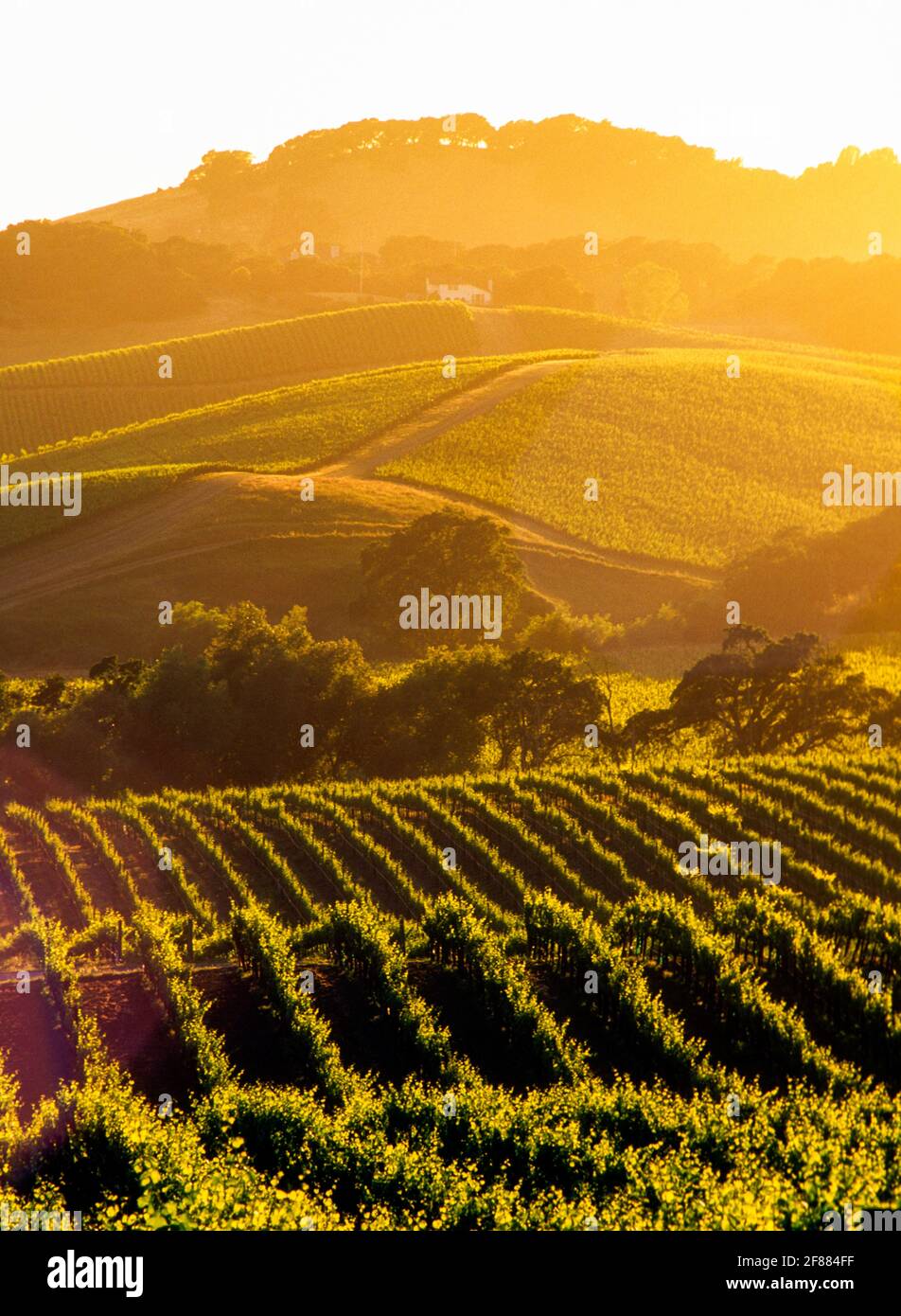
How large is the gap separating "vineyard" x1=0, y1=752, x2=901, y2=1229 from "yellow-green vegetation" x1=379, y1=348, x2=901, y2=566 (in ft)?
182

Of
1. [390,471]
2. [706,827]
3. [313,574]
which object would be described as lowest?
[706,827]

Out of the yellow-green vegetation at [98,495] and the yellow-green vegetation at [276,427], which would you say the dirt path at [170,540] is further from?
the yellow-green vegetation at [276,427]

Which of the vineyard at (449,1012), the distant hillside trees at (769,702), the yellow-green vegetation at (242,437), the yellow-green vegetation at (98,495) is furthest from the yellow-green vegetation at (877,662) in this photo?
the yellow-green vegetation at (98,495)

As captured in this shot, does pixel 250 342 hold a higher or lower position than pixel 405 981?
higher

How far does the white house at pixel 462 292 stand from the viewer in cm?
18988

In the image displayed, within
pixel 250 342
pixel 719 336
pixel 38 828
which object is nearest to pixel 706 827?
pixel 38 828

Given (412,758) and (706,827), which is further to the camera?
(412,758)

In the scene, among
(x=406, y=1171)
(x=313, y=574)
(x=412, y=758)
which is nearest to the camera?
(x=406, y=1171)

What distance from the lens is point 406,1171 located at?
2281 cm

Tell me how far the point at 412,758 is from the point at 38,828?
17282 millimetres

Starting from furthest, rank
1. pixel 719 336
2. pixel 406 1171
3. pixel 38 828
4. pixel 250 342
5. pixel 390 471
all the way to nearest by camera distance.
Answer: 1. pixel 719 336
2. pixel 250 342
3. pixel 390 471
4. pixel 38 828
5. pixel 406 1171

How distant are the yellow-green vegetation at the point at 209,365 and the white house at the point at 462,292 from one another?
20.9m

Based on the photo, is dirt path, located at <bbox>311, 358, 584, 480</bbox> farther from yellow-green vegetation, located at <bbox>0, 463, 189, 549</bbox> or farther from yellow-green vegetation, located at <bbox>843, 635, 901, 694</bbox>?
yellow-green vegetation, located at <bbox>843, 635, 901, 694</bbox>
